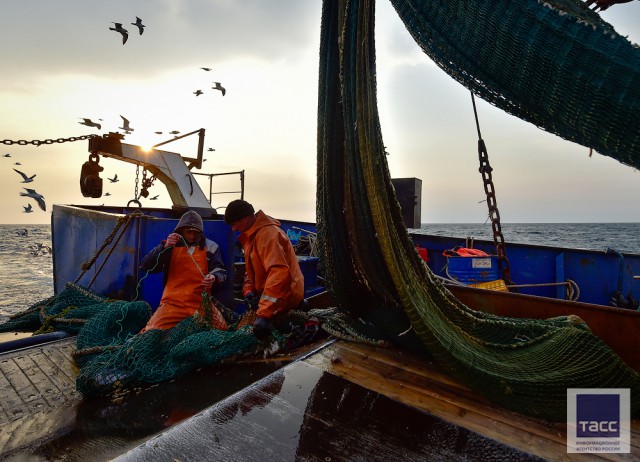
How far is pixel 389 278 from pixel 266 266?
1.25 meters

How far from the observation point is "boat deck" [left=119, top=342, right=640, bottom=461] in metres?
1.85

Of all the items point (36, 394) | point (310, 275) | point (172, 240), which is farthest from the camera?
point (310, 275)

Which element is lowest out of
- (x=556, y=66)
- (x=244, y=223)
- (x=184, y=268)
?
(x=184, y=268)

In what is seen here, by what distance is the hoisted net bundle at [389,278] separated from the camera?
237 cm

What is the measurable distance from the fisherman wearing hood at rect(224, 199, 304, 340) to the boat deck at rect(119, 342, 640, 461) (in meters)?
0.74

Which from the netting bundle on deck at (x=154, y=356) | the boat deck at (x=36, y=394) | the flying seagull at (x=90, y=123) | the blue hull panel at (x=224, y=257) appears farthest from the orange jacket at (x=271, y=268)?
the flying seagull at (x=90, y=123)

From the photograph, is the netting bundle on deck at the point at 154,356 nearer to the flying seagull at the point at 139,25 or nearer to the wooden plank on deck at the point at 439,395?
the wooden plank on deck at the point at 439,395

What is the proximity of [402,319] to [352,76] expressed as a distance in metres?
2.19

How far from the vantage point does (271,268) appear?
3.41 meters

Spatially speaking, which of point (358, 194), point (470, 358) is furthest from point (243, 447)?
point (358, 194)

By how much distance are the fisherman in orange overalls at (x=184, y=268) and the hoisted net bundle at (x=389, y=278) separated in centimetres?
184

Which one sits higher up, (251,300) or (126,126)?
(126,126)

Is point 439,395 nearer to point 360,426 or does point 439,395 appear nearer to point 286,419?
point 360,426

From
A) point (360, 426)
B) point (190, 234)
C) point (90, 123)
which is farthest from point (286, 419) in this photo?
point (90, 123)
